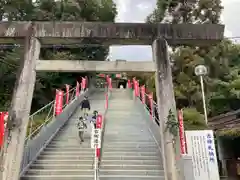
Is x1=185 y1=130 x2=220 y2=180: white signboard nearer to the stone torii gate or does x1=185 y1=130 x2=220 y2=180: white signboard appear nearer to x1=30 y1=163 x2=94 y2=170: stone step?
the stone torii gate

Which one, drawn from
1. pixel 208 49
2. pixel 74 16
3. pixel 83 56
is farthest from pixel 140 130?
pixel 74 16

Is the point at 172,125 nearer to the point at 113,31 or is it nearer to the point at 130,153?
the point at 113,31

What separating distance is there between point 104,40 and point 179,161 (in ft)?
11.2

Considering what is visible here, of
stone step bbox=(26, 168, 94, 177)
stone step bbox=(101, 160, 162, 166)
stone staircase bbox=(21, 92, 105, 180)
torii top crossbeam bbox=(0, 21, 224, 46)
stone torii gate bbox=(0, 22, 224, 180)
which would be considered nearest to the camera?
stone torii gate bbox=(0, 22, 224, 180)

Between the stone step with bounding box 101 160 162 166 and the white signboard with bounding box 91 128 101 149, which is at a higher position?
the white signboard with bounding box 91 128 101 149

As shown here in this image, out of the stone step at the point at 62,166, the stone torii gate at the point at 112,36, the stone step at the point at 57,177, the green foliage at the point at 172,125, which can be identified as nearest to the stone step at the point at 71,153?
the stone step at the point at 62,166

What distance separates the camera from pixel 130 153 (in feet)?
28.7

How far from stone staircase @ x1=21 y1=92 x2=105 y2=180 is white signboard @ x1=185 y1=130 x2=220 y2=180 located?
3.11 meters

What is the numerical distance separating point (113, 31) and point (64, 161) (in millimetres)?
4099

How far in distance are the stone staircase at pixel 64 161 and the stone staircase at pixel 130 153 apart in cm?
51

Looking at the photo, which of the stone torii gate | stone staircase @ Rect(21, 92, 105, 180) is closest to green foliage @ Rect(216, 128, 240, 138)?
the stone torii gate

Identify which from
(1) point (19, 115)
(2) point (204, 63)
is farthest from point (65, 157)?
(2) point (204, 63)

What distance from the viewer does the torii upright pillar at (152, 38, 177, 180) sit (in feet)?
19.1

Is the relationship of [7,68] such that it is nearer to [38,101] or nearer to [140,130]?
[38,101]
